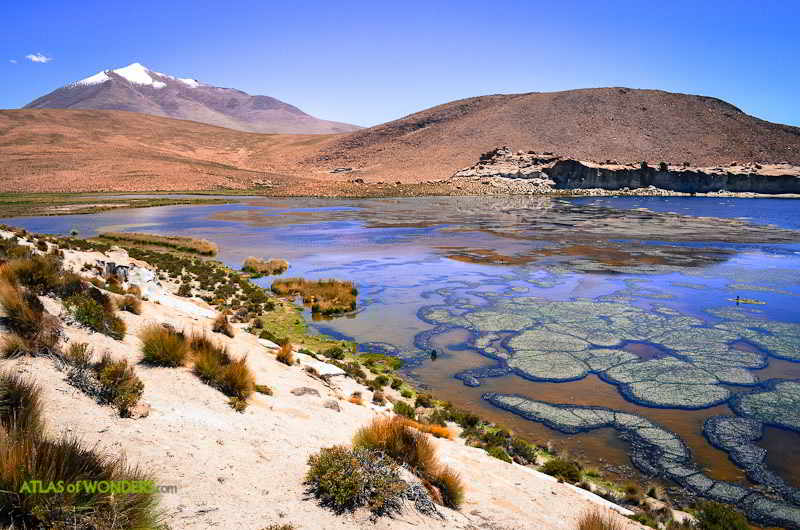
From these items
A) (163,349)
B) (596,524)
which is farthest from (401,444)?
(163,349)

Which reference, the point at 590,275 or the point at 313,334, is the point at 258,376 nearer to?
the point at 313,334

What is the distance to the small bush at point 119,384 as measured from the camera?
5947 mm

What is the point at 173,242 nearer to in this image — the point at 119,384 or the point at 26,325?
the point at 26,325

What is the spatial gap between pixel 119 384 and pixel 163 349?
163cm

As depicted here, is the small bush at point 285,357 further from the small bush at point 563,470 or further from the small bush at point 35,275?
the small bush at point 563,470

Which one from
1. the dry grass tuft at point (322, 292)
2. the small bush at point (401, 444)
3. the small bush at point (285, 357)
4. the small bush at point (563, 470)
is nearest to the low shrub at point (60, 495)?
the small bush at point (401, 444)

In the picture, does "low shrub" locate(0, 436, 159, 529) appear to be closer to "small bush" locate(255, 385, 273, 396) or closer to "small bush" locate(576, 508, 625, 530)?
"small bush" locate(255, 385, 273, 396)

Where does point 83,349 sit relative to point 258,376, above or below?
above

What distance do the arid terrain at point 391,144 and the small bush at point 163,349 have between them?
3268 inches

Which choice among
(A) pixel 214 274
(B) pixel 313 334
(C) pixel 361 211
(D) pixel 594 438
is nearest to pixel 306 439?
(D) pixel 594 438

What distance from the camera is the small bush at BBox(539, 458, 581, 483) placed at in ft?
25.7

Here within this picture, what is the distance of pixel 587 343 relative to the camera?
1439 centimetres

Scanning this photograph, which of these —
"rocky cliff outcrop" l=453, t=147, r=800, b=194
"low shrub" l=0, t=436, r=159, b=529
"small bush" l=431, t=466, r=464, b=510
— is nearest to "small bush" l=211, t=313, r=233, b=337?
"small bush" l=431, t=466, r=464, b=510

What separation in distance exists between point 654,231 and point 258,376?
40.8 metres
